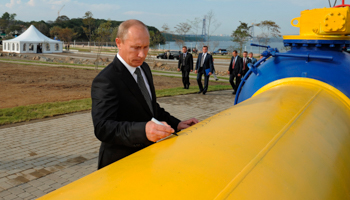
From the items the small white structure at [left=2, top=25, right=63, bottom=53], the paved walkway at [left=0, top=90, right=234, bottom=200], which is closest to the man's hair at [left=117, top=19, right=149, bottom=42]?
the paved walkway at [left=0, top=90, right=234, bottom=200]

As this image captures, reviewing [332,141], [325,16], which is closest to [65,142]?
[325,16]

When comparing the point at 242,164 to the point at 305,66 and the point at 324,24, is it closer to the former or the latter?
the point at 305,66

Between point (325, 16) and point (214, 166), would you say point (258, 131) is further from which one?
point (325, 16)

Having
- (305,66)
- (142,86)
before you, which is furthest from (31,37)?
(142,86)

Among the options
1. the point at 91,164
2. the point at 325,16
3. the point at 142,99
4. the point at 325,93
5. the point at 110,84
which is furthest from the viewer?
the point at 91,164

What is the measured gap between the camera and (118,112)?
2000 mm

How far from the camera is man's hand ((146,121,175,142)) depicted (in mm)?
1582

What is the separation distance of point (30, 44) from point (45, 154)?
4605cm

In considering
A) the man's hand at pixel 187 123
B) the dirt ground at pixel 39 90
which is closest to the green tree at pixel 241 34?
the dirt ground at pixel 39 90

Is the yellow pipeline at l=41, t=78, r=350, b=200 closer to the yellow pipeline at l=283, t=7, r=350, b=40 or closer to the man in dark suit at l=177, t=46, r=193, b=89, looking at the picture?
the yellow pipeline at l=283, t=7, r=350, b=40

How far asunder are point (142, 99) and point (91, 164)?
3.48 meters

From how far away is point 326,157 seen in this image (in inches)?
58.7

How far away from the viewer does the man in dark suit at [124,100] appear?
179cm

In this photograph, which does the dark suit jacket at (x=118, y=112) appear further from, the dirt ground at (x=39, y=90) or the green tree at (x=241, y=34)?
the green tree at (x=241, y=34)
